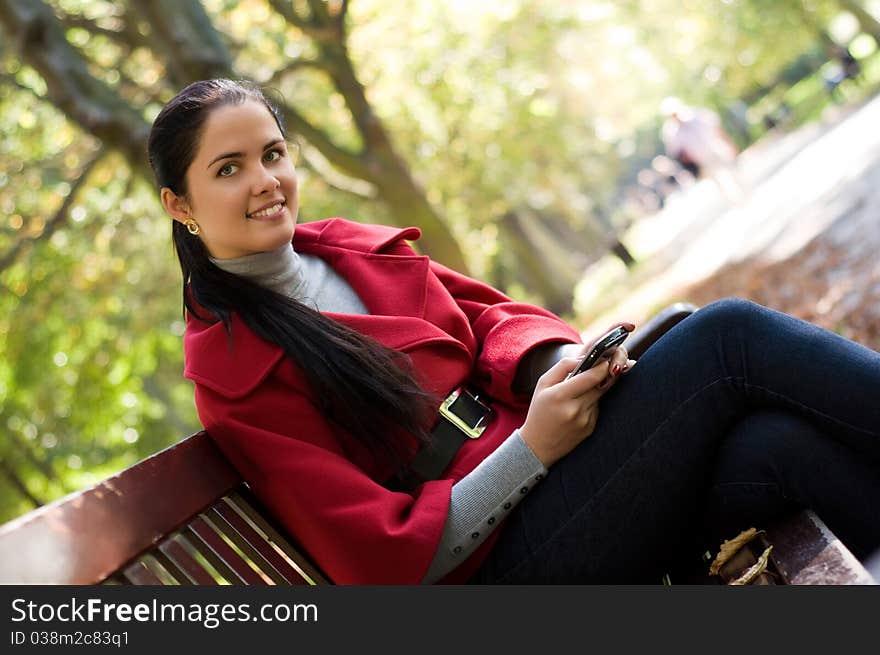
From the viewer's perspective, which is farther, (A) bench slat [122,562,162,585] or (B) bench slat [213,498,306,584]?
(B) bench slat [213,498,306,584]

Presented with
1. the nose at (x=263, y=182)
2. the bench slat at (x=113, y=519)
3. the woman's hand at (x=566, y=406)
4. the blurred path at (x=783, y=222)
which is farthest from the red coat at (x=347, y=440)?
the blurred path at (x=783, y=222)

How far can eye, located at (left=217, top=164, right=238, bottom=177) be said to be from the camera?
9.50 ft

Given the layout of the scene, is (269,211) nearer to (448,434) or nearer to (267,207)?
(267,207)

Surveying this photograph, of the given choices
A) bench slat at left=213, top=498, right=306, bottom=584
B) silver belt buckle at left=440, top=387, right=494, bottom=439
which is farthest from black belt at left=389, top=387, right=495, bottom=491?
bench slat at left=213, top=498, right=306, bottom=584

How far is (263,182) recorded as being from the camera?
2883 mm

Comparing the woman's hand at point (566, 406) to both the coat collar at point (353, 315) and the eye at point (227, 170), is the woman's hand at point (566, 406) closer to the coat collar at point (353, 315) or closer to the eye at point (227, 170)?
the coat collar at point (353, 315)

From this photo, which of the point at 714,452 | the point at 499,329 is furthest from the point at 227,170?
the point at 714,452

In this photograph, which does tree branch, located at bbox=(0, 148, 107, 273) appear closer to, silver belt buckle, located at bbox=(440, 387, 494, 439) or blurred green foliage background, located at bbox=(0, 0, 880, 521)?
blurred green foliage background, located at bbox=(0, 0, 880, 521)

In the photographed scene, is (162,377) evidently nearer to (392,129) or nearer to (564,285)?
(392,129)

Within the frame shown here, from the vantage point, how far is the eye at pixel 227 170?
2896 millimetres

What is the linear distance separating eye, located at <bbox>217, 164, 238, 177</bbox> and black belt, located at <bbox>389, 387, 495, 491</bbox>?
840mm

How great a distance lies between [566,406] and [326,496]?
61 cm

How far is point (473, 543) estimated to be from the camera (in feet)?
8.73

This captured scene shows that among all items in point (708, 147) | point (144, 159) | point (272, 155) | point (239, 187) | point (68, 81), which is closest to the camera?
point (239, 187)
